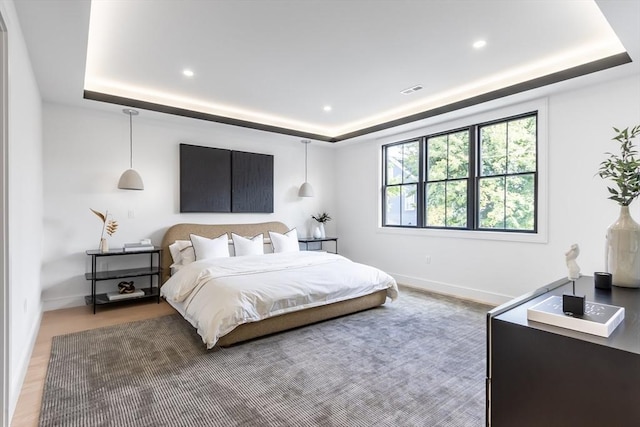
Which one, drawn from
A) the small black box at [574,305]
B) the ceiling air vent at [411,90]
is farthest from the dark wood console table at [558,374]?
the ceiling air vent at [411,90]

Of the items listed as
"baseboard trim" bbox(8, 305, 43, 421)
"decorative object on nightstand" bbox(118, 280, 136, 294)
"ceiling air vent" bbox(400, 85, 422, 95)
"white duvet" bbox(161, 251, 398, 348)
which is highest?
"ceiling air vent" bbox(400, 85, 422, 95)

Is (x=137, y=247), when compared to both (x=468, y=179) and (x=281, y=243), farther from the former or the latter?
(x=468, y=179)

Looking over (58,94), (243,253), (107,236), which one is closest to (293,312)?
(243,253)

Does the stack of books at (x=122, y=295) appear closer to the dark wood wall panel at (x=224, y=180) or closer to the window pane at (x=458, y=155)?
the dark wood wall panel at (x=224, y=180)

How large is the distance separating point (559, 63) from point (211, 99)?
414 cm

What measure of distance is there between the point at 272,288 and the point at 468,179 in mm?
3213

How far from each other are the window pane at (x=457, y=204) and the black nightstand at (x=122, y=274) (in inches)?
166

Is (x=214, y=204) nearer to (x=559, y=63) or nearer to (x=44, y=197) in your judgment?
(x=44, y=197)

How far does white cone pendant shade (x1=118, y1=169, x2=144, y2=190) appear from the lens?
4258 millimetres

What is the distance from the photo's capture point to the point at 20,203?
7.97 ft

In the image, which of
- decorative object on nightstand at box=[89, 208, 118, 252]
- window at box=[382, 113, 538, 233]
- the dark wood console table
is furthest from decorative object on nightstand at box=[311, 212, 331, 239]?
the dark wood console table

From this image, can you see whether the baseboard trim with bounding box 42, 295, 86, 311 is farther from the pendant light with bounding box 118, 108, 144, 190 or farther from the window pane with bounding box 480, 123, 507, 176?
the window pane with bounding box 480, 123, 507, 176

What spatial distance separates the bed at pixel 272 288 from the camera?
9.94 feet

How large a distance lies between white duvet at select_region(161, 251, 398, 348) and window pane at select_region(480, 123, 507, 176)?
2.08m
